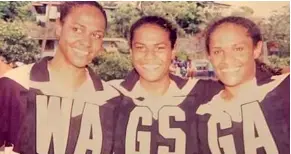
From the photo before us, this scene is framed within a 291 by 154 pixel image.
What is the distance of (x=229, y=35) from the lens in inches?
65.1

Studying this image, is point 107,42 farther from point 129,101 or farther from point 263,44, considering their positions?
point 263,44

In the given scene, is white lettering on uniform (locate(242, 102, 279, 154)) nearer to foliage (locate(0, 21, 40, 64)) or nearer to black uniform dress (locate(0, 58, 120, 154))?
black uniform dress (locate(0, 58, 120, 154))

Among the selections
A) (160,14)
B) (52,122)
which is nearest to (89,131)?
(52,122)

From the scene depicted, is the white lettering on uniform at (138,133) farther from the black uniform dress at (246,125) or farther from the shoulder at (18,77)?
the shoulder at (18,77)

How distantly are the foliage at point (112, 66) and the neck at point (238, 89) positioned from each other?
14.2 inches

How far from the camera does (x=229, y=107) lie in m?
1.67

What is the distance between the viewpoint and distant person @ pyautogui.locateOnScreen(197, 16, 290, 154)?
1657mm

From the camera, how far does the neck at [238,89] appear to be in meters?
1.67

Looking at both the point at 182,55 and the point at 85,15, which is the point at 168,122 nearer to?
the point at 182,55

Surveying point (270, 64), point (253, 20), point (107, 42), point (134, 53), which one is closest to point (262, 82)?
point (270, 64)

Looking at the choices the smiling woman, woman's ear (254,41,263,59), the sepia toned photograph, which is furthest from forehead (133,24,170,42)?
woman's ear (254,41,263,59)

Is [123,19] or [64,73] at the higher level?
[123,19]

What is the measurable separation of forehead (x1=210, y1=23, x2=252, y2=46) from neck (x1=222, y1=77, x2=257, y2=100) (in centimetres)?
15

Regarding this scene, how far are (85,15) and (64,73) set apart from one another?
8.7 inches
